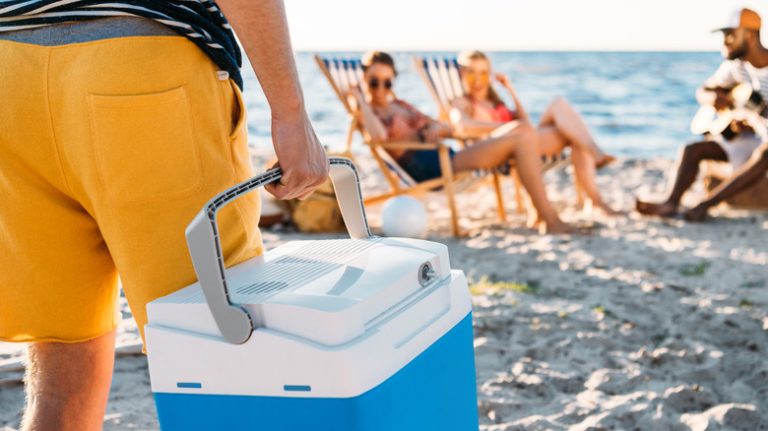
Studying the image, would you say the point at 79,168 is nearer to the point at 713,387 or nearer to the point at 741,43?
the point at 713,387

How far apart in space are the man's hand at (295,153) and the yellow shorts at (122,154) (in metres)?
0.09

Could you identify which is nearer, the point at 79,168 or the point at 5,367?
the point at 79,168

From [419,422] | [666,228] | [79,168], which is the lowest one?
[666,228]

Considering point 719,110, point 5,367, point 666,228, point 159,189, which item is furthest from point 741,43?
point 159,189

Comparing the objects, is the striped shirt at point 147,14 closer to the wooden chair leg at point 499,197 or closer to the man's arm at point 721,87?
the wooden chair leg at point 499,197

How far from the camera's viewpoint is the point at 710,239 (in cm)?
479

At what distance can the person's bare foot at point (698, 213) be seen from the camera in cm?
525

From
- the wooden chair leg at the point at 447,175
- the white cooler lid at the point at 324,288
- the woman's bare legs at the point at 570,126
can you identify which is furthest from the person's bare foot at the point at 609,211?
the white cooler lid at the point at 324,288

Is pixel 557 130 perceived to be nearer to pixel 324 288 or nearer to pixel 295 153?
pixel 295 153

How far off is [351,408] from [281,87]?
0.48 metres

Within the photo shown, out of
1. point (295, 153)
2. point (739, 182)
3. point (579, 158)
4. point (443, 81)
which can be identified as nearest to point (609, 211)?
point (579, 158)

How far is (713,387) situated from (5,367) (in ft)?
6.83

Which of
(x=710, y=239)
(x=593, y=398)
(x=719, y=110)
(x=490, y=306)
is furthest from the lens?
(x=719, y=110)

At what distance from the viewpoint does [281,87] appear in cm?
129
